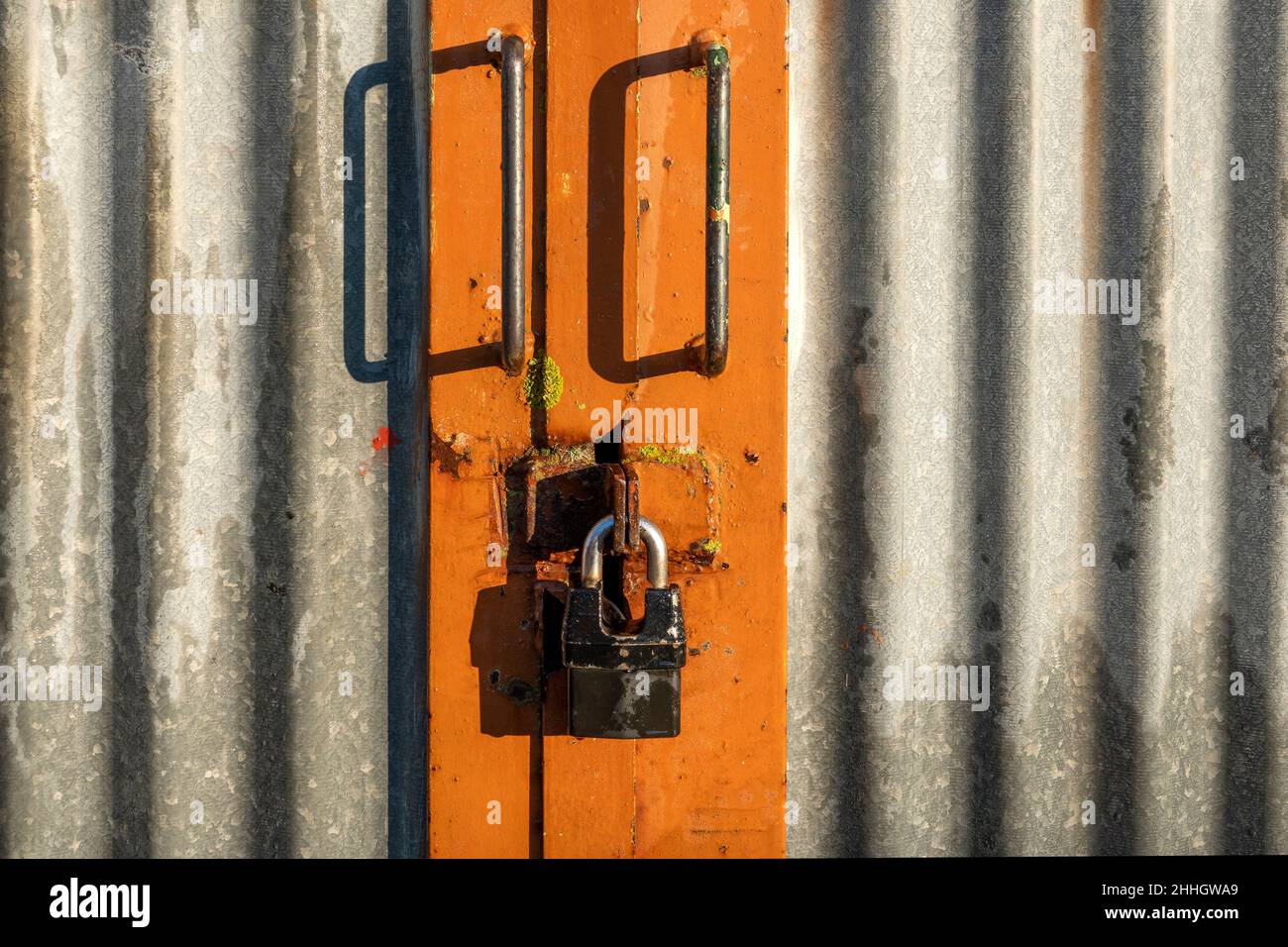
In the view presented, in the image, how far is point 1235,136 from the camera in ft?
4.87

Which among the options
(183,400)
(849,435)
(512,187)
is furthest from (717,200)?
(183,400)

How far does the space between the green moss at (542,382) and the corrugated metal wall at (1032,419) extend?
430 millimetres

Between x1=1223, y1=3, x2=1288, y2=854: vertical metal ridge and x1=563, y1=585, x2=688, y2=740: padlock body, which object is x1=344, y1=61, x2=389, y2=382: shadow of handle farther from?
x1=1223, y1=3, x2=1288, y2=854: vertical metal ridge

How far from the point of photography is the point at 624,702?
119cm

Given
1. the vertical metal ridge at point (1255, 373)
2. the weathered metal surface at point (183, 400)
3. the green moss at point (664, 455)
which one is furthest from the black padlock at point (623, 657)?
the vertical metal ridge at point (1255, 373)

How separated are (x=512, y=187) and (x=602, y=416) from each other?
0.34 m

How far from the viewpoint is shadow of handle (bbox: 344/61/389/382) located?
1.40 m

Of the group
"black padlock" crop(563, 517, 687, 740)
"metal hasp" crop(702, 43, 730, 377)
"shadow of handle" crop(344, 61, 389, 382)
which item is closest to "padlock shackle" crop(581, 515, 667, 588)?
"black padlock" crop(563, 517, 687, 740)

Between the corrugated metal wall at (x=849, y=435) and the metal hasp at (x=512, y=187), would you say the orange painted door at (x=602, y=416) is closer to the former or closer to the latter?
the metal hasp at (x=512, y=187)

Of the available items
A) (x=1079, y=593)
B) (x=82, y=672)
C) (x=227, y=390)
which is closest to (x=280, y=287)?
(x=227, y=390)

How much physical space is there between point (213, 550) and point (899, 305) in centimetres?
121

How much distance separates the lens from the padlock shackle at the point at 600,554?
1.18 metres

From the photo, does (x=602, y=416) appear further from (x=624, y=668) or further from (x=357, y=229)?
(x=357, y=229)
